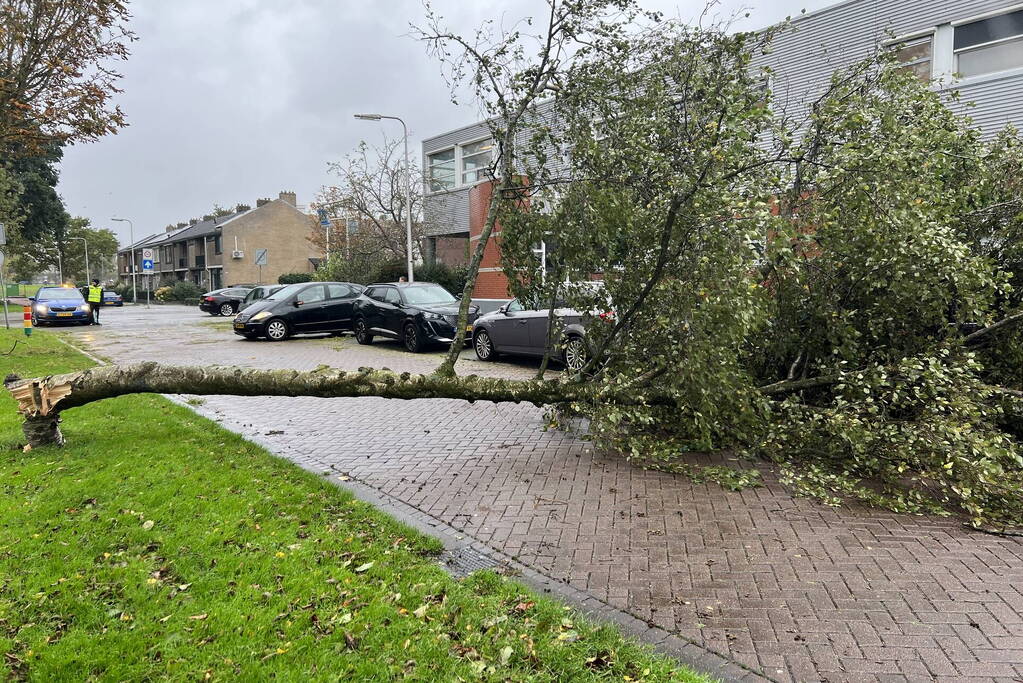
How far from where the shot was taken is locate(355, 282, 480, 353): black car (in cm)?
1503

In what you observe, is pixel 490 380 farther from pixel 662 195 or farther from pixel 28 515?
pixel 28 515

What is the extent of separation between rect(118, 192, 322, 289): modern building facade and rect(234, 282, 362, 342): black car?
130 feet

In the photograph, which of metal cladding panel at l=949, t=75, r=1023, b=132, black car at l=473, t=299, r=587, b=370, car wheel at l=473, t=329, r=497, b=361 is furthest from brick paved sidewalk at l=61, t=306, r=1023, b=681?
metal cladding panel at l=949, t=75, r=1023, b=132

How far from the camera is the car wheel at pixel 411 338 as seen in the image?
50.1ft

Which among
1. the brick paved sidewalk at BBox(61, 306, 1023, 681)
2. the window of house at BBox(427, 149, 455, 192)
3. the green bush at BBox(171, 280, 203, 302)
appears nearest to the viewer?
the brick paved sidewalk at BBox(61, 306, 1023, 681)

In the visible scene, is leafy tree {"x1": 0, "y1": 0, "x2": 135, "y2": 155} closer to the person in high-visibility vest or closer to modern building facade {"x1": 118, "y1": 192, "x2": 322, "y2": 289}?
the person in high-visibility vest

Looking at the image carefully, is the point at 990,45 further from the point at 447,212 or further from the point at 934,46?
the point at 447,212

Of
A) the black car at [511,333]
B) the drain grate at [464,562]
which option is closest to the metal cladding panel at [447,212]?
the black car at [511,333]

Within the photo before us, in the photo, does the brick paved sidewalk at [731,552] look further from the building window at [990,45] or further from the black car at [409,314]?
the building window at [990,45]

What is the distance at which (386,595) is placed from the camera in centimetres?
346

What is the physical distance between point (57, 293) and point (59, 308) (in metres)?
1.74

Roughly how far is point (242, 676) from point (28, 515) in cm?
257

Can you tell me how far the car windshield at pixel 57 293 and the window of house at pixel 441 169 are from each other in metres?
14.9

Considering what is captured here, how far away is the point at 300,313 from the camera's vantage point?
61.3 ft
